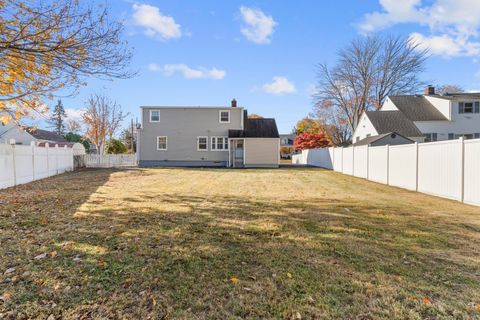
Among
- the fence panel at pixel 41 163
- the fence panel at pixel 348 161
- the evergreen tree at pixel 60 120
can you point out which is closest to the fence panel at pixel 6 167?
the fence panel at pixel 41 163

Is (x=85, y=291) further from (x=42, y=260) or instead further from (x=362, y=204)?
(x=362, y=204)

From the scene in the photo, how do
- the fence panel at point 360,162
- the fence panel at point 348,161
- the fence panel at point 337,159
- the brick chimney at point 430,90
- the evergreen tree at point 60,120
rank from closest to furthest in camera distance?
the fence panel at point 360,162 < the fence panel at point 348,161 < the fence panel at point 337,159 < the brick chimney at point 430,90 < the evergreen tree at point 60,120

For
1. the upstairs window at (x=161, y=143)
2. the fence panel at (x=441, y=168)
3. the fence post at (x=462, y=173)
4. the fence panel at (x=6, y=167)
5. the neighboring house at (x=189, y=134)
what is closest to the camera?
the fence post at (x=462, y=173)

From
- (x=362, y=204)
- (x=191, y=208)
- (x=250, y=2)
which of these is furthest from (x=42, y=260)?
(x=250, y=2)

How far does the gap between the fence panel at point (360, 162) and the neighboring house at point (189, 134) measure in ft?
32.1

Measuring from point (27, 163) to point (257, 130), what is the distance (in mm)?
17896

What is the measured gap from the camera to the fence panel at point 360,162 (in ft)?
51.5

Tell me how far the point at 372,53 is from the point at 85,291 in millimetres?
39432

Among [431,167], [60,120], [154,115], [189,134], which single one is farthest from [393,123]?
[60,120]

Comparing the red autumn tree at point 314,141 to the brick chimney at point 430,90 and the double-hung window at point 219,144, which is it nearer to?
the brick chimney at point 430,90

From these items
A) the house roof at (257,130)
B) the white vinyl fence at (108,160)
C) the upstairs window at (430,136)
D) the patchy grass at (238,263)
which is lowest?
the patchy grass at (238,263)

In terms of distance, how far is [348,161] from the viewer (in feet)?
62.4

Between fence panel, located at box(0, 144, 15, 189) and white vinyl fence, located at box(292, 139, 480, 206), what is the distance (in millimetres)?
15170

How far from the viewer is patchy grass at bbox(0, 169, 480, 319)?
2.59 metres
